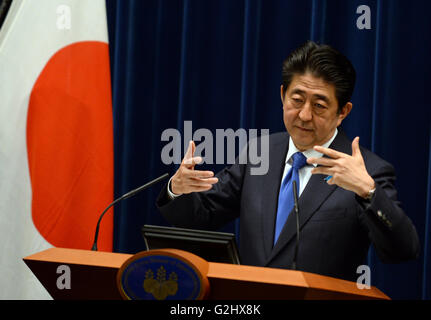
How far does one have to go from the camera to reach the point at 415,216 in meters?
2.14

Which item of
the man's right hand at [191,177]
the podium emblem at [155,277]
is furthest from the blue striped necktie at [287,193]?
the podium emblem at [155,277]

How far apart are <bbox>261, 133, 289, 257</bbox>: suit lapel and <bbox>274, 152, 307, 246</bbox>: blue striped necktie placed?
2cm

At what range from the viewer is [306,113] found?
4.99 feet

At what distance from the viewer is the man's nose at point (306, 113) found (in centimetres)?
152

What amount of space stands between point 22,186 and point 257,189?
2.98 ft

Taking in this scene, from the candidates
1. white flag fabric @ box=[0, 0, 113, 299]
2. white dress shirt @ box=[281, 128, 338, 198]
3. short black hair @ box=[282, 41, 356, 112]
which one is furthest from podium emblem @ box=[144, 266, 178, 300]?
white flag fabric @ box=[0, 0, 113, 299]

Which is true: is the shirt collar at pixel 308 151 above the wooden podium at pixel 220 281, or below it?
above

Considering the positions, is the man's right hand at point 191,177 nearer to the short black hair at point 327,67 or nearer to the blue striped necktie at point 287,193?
the blue striped necktie at point 287,193

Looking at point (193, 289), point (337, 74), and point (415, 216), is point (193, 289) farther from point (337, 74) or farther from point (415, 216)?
point (415, 216)

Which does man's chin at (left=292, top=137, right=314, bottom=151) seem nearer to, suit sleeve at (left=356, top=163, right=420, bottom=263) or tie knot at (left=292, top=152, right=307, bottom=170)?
tie knot at (left=292, top=152, right=307, bottom=170)

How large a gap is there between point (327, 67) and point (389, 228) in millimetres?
579

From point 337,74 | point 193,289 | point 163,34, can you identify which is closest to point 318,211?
point 337,74

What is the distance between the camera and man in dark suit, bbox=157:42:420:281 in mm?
1455

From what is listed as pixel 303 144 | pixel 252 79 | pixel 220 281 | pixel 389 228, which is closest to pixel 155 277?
pixel 220 281
